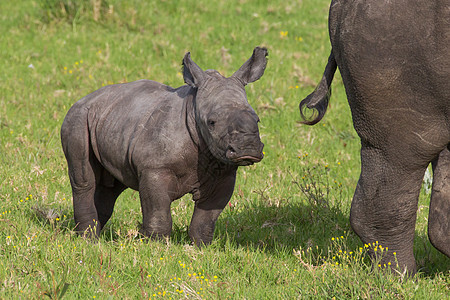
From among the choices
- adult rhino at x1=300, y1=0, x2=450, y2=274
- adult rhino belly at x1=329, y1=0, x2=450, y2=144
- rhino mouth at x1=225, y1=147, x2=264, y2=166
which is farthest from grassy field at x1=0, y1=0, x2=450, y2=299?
adult rhino belly at x1=329, y1=0, x2=450, y2=144

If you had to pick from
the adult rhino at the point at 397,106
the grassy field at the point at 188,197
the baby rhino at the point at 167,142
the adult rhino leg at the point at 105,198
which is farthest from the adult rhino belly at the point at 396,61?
the adult rhino leg at the point at 105,198

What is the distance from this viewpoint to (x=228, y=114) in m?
5.14

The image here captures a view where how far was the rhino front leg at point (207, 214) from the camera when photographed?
5875mm

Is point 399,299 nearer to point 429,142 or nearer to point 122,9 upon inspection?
point 429,142

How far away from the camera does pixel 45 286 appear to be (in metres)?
4.67

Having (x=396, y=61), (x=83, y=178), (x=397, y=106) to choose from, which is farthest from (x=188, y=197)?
(x=396, y=61)

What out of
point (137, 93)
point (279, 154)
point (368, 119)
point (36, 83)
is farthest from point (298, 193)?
point (36, 83)

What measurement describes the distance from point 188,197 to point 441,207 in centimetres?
315

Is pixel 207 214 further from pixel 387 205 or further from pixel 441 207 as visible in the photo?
pixel 441 207

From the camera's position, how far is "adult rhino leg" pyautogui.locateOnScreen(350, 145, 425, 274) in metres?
4.86

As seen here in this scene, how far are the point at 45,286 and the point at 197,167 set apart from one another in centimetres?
152

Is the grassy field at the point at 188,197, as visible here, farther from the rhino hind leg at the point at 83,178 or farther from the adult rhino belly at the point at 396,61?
the adult rhino belly at the point at 396,61

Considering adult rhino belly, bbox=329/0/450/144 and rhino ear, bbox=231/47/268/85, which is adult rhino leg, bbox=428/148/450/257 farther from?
rhino ear, bbox=231/47/268/85

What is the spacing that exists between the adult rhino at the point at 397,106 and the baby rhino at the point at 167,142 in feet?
2.61
